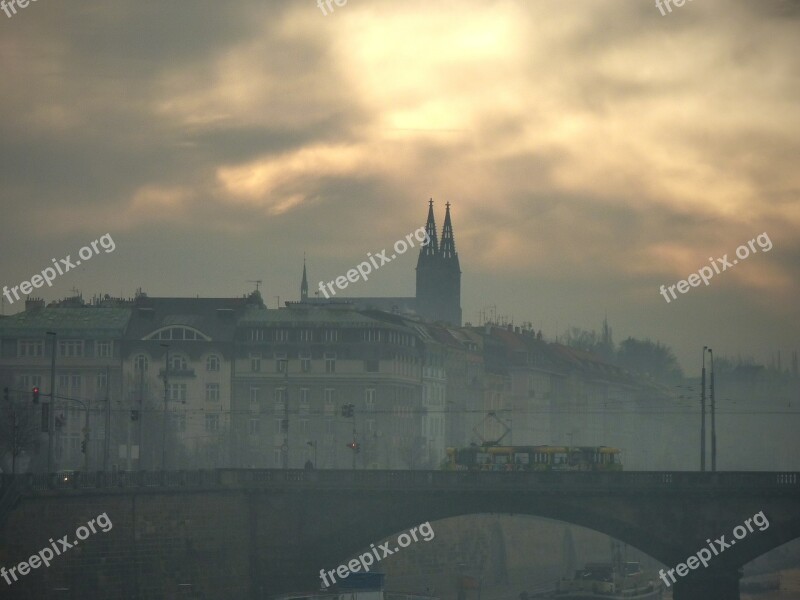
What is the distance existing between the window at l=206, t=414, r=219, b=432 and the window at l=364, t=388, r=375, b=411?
14975 millimetres

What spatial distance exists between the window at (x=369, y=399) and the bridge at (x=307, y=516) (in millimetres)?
62717

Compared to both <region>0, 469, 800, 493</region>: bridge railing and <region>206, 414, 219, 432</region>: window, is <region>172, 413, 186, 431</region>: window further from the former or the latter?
<region>0, 469, 800, 493</region>: bridge railing

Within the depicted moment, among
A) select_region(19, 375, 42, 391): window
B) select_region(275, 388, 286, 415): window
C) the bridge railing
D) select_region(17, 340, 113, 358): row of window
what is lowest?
the bridge railing

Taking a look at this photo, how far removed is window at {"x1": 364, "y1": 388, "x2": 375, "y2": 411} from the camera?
17562 cm

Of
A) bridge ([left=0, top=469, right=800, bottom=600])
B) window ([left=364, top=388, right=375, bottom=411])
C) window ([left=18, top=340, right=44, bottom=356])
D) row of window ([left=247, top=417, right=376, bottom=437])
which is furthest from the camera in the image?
window ([left=18, top=340, right=44, bottom=356])

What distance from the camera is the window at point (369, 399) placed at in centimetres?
17562

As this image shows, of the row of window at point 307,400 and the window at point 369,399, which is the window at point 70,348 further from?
the window at point 369,399

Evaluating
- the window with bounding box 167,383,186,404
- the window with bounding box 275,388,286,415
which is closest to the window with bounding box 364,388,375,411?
the window with bounding box 275,388,286,415

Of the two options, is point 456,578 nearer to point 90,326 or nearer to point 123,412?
point 123,412

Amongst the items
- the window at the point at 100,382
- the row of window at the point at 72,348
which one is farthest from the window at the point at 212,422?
the row of window at the point at 72,348

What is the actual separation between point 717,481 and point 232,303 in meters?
89.0

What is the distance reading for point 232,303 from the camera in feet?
607

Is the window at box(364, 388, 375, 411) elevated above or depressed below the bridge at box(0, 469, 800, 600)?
above

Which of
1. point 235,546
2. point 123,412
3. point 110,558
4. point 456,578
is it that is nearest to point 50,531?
point 110,558
